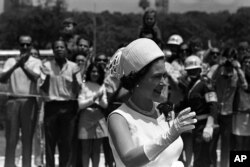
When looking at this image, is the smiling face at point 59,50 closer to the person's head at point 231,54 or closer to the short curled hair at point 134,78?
the person's head at point 231,54

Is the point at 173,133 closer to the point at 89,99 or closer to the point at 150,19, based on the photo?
the point at 89,99

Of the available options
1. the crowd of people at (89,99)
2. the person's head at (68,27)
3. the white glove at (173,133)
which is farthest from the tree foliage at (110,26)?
the white glove at (173,133)

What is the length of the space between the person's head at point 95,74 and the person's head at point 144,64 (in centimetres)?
426

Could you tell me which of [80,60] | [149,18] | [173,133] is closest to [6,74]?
[80,60]

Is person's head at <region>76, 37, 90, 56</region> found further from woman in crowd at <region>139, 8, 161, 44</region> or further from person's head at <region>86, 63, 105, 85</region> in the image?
woman in crowd at <region>139, 8, 161, 44</region>

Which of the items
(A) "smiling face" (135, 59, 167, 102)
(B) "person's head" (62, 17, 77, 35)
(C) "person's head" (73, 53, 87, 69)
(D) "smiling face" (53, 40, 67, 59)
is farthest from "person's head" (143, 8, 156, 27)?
(A) "smiling face" (135, 59, 167, 102)

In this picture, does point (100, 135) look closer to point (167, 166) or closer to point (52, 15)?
point (167, 166)

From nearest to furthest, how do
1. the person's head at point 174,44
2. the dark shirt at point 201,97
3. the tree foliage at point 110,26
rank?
the dark shirt at point 201,97 < the person's head at point 174,44 < the tree foliage at point 110,26

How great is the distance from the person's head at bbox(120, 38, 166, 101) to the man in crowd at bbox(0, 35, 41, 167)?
4219 mm

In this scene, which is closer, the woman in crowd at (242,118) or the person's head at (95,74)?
the person's head at (95,74)

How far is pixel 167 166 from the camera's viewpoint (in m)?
2.62

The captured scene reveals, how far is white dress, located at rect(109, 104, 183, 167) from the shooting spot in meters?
2.56

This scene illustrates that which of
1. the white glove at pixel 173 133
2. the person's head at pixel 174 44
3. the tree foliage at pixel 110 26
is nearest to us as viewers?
the white glove at pixel 173 133

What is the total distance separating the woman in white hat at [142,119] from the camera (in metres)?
2.38
